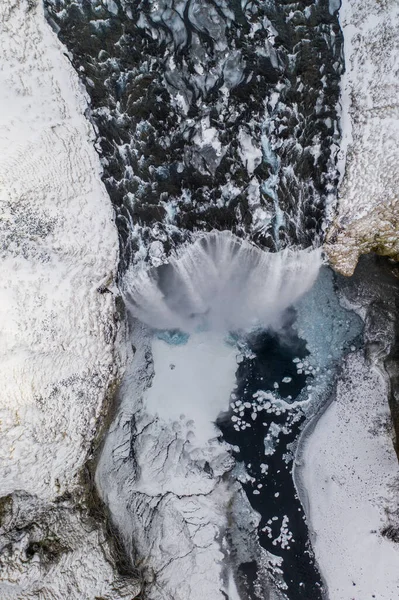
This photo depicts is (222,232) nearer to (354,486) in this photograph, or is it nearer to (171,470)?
(171,470)

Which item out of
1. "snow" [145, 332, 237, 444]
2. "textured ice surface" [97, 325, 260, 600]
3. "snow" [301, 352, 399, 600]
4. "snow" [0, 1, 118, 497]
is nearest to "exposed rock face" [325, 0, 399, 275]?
"snow" [301, 352, 399, 600]

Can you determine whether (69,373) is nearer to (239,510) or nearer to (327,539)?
(239,510)

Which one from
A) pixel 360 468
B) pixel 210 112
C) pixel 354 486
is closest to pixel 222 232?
pixel 210 112

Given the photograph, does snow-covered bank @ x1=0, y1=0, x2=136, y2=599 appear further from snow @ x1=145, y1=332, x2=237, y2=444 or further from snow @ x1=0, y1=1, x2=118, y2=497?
snow @ x1=145, y1=332, x2=237, y2=444

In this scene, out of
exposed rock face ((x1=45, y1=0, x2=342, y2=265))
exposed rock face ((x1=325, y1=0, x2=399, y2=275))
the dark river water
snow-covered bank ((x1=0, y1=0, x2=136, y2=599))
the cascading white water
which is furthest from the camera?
the dark river water

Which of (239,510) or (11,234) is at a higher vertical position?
(11,234)

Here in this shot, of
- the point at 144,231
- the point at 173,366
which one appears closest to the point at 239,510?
the point at 173,366
